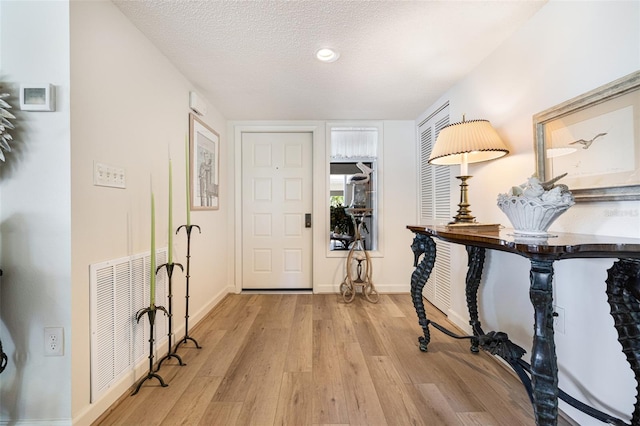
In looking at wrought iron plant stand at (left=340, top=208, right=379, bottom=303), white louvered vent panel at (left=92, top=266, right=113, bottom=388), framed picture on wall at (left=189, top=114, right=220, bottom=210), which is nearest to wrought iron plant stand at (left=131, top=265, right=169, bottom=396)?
white louvered vent panel at (left=92, top=266, right=113, bottom=388)

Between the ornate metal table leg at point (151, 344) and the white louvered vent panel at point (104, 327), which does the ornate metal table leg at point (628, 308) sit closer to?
the ornate metal table leg at point (151, 344)

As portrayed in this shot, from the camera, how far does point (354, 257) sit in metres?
3.23

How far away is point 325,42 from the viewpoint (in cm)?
174

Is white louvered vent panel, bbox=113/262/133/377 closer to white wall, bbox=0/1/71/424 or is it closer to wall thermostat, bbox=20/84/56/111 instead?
white wall, bbox=0/1/71/424

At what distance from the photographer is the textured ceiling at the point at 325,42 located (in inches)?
57.6

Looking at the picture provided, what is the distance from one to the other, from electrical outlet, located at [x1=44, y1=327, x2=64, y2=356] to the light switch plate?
2.30ft

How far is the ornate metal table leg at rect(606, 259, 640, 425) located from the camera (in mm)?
964

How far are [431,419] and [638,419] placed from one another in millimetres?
754

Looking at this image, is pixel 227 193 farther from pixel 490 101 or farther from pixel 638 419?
pixel 638 419

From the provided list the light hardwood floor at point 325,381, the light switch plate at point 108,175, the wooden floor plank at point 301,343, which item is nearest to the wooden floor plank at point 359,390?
the light hardwood floor at point 325,381

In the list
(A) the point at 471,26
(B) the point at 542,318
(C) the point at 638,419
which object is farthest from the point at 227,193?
(C) the point at 638,419

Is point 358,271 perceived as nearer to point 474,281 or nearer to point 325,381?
point 474,281

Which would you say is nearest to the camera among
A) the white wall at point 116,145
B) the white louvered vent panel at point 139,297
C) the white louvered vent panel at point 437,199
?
the white wall at point 116,145

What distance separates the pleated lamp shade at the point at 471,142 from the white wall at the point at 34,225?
81.2 inches
